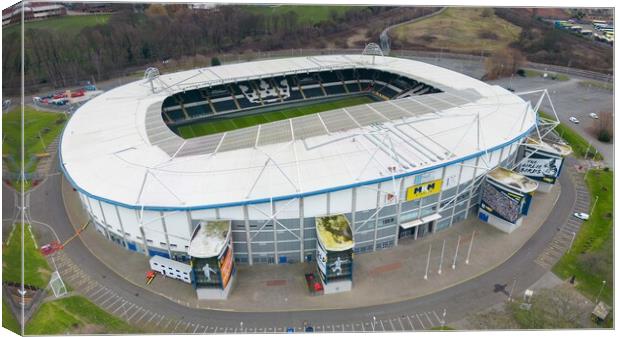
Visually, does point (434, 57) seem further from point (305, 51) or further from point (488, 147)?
point (488, 147)

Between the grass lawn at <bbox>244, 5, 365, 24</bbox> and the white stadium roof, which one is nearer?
the white stadium roof

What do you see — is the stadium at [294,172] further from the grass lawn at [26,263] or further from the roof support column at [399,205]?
the grass lawn at [26,263]

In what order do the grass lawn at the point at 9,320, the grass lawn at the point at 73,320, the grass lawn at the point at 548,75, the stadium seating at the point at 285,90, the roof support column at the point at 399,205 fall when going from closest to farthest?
1. the grass lawn at the point at 9,320
2. the grass lawn at the point at 73,320
3. the roof support column at the point at 399,205
4. the stadium seating at the point at 285,90
5. the grass lawn at the point at 548,75

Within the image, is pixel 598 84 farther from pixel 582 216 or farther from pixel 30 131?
pixel 30 131

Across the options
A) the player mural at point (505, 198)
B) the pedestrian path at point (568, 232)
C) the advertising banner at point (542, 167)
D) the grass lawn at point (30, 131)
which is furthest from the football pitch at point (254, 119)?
the pedestrian path at point (568, 232)

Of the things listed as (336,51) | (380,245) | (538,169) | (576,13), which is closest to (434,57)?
(336,51)

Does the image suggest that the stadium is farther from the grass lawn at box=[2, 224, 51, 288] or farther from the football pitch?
the football pitch

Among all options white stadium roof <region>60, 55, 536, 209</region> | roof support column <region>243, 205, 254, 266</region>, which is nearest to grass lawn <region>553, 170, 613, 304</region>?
white stadium roof <region>60, 55, 536, 209</region>
